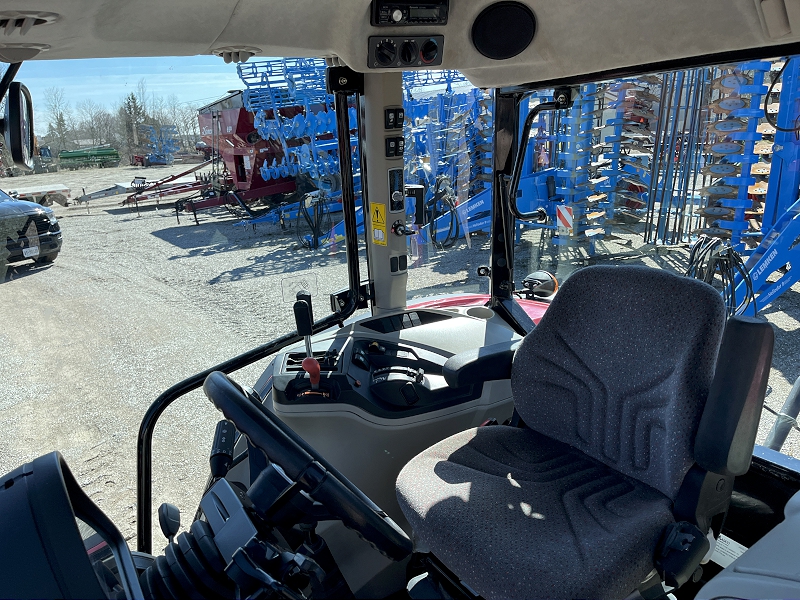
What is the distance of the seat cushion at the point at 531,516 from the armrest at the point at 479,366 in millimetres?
174

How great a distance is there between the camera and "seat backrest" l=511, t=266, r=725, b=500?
4.25 ft

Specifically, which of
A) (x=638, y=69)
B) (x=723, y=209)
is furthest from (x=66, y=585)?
(x=723, y=209)

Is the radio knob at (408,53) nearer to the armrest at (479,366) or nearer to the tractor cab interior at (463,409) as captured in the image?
the tractor cab interior at (463,409)

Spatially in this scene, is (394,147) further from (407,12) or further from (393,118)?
(407,12)

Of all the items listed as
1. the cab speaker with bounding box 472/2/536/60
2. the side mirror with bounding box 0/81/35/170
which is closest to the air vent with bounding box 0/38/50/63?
the side mirror with bounding box 0/81/35/170

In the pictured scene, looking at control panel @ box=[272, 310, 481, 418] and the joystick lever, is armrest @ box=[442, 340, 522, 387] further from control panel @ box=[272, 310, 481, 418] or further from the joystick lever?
the joystick lever

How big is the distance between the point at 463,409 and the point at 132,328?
10.2 ft

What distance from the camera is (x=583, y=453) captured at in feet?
5.30

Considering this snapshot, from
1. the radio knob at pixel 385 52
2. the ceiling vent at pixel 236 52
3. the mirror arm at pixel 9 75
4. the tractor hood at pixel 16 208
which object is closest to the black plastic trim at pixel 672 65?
the radio knob at pixel 385 52

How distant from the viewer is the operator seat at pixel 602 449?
1178 mm

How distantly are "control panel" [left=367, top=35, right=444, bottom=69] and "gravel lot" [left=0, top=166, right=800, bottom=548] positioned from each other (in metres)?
1.05

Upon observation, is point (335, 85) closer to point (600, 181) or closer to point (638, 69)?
point (638, 69)

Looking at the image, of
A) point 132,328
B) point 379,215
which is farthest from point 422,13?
point 132,328

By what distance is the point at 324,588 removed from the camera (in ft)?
2.99
